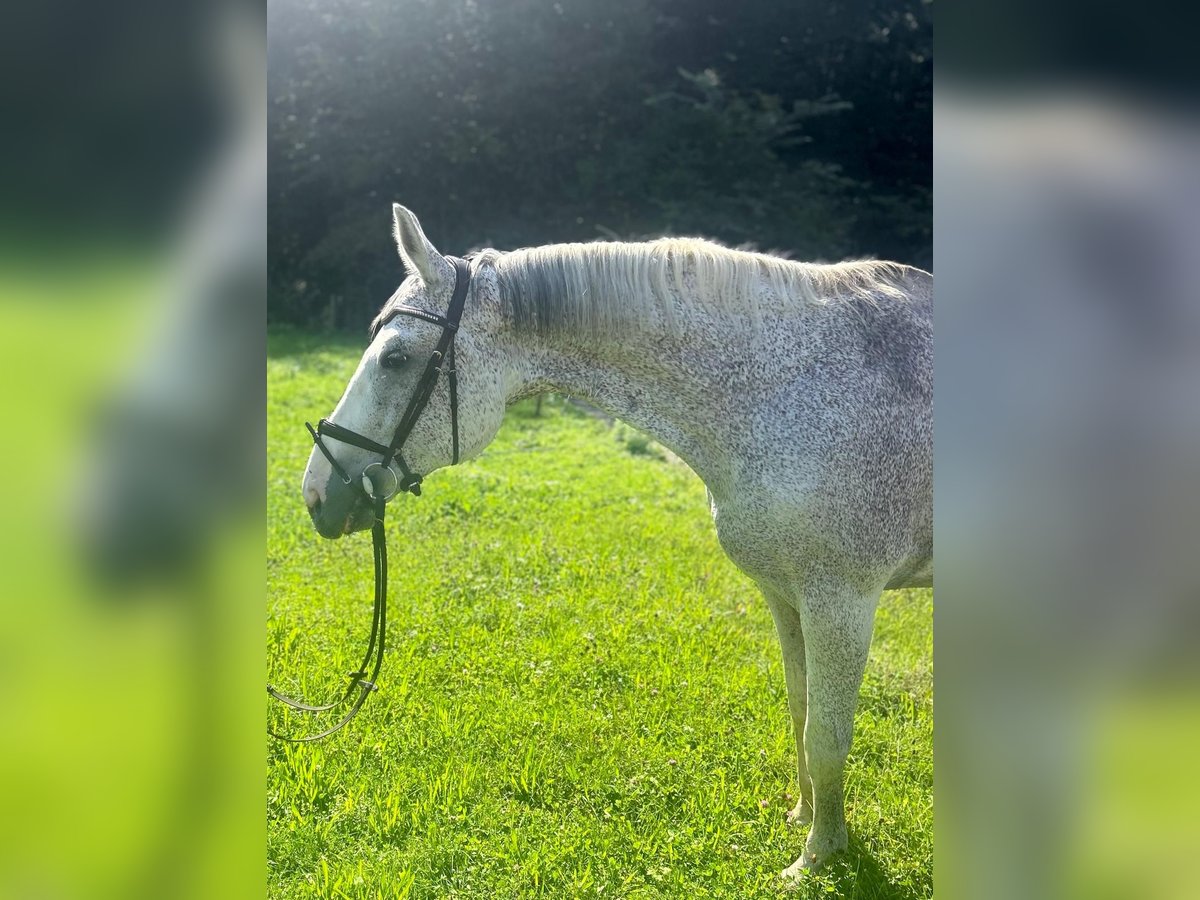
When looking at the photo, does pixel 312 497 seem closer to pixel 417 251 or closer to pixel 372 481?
pixel 372 481

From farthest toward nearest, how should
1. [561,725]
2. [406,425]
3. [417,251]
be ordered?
[561,725] → [406,425] → [417,251]

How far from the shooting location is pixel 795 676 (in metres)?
3.16

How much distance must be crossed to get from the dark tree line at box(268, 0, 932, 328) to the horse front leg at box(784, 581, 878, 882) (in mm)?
14755

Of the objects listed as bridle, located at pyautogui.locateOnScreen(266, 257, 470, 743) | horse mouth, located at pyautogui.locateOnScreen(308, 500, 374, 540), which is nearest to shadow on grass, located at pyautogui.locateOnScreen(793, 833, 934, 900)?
bridle, located at pyautogui.locateOnScreen(266, 257, 470, 743)

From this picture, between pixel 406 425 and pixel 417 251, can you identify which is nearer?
pixel 417 251

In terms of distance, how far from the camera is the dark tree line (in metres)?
16.8

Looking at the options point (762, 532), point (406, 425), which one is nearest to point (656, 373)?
point (762, 532)

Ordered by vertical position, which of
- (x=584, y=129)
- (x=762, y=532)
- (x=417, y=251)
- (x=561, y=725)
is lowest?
(x=561, y=725)

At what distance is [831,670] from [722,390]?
906 mm

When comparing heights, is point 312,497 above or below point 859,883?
above

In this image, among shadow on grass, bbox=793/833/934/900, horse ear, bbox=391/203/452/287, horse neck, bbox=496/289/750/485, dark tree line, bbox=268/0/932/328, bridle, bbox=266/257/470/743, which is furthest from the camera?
dark tree line, bbox=268/0/932/328

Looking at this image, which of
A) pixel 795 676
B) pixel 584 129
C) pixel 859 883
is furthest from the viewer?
pixel 584 129

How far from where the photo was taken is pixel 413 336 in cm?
250

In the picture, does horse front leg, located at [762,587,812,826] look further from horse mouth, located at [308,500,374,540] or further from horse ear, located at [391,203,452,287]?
horse ear, located at [391,203,452,287]
